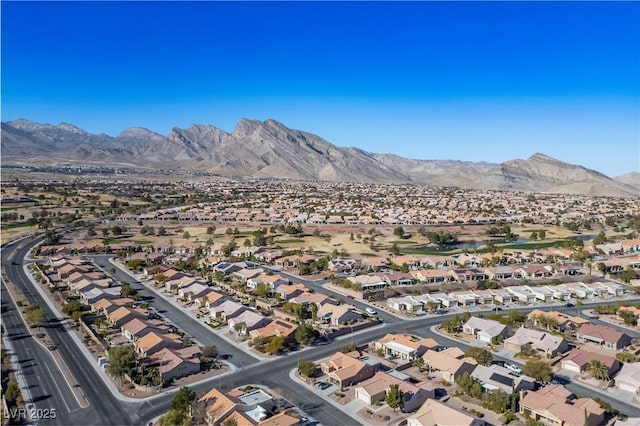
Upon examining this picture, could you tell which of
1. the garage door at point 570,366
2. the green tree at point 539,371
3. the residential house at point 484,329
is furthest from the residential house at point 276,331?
the garage door at point 570,366

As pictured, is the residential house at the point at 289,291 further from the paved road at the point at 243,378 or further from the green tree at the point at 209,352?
the green tree at the point at 209,352

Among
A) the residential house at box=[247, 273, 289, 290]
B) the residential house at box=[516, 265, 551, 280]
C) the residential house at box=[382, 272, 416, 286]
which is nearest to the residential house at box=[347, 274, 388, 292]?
the residential house at box=[382, 272, 416, 286]

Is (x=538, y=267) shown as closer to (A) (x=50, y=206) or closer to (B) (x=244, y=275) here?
(B) (x=244, y=275)

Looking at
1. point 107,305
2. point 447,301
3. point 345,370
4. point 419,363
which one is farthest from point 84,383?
point 447,301

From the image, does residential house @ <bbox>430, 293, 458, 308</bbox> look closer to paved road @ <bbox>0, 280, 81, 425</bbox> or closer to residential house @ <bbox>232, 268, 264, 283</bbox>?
residential house @ <bbox>232, 268, 264, 283</bbox>

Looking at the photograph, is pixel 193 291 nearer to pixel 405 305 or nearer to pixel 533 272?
pixel 405 305

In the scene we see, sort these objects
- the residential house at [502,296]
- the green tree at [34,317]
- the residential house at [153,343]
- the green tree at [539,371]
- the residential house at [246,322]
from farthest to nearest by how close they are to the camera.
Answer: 1. the residential house at [502,296]
2. the green tree at [34,317]
3. the residential house at [246,322]
4. the residential house at [153,343]
5. the green tree at [539,371]
